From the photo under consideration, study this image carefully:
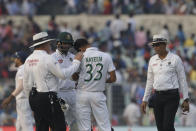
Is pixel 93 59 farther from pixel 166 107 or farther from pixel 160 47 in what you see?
pixel 166 107

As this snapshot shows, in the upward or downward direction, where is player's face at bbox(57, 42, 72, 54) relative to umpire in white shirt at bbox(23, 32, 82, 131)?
upward

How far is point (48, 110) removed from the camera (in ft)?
49.3

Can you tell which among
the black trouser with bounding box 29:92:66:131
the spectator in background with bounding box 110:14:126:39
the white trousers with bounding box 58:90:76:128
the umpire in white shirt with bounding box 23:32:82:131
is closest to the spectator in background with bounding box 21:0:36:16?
the spectator in background with bounding box 110:14:126:39

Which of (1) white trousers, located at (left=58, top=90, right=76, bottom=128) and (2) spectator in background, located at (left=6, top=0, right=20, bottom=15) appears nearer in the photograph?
(1) white trousers, located at (left=58, top=90, right=76, bottom=128)

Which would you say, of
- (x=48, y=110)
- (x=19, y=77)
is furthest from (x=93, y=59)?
(x=19, y=77)

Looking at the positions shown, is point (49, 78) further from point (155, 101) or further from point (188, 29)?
point (188, 29)

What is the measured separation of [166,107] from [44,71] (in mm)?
2721

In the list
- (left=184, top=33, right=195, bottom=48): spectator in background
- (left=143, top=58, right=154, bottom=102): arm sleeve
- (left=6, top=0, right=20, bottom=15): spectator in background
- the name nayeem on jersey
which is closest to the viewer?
the name nayeem on jersey

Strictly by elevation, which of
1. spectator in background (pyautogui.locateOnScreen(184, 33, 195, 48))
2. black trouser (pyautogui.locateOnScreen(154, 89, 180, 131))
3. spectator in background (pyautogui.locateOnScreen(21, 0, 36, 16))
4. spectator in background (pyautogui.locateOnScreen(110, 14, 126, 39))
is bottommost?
black trouser (pyautogui.locateOnScreen(154, 89, 180, 131))

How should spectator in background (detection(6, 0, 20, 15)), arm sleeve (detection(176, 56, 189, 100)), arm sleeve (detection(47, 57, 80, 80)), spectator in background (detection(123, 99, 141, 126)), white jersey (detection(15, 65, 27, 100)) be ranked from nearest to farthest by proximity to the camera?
arm sleeve (detection(47, 57, 80, 80)) → arm sleeve (detection(176, 56, 189, 100)) → white jersey (detection(15, 65, 27, 100)) → spectator in background (detection(123, 99, 141, 126)) → spectator in background (detection(6, 0, 20, 15))

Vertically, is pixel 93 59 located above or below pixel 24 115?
above

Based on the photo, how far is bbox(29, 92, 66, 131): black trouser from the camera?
49.2ft

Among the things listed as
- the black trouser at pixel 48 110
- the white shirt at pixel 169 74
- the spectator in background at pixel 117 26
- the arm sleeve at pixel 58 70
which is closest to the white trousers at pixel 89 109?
the black trouser at pixel 48 110

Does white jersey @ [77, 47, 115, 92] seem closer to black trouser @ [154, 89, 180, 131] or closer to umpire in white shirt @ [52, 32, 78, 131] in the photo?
umpire in white shirt @ [52, 32, 78, 131]
